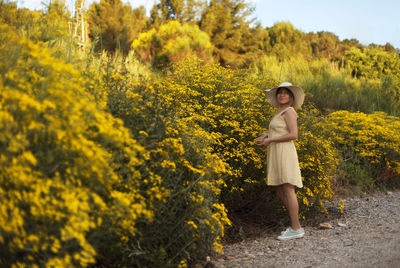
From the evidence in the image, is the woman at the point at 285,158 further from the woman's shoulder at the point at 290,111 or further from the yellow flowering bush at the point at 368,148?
the yellow flowering bush at the point at 368,148

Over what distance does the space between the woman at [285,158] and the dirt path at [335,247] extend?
0.29 meters

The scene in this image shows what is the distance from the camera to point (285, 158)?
421cm

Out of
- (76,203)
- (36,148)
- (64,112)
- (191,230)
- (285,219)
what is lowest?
(285,219)

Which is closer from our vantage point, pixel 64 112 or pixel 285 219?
pixel 64 112

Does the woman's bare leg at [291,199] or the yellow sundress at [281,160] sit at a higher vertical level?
the yellow sundress at [281,160]

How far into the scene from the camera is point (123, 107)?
326 cm

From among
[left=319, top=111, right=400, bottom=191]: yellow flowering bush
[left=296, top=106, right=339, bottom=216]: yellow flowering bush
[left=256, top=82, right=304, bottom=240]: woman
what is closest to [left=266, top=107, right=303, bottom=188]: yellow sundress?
[left=256, top=82, right=304, bottom=240]: woman

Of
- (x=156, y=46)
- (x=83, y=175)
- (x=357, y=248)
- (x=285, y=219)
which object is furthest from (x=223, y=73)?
(x=156, y=46)

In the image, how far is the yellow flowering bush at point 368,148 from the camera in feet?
21.8

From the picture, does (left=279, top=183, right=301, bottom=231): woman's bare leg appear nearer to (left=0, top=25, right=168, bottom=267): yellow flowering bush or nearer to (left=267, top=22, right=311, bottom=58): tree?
(left=0, top=25, right=168, bottom=267): yellow flowering bush

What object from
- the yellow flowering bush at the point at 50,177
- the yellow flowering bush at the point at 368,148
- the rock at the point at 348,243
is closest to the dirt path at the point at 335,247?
the rock at the point at 348,243

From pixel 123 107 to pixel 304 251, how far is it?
236 cm

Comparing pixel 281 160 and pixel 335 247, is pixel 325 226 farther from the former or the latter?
pixel 281 160

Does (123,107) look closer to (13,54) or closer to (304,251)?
(13,54)
